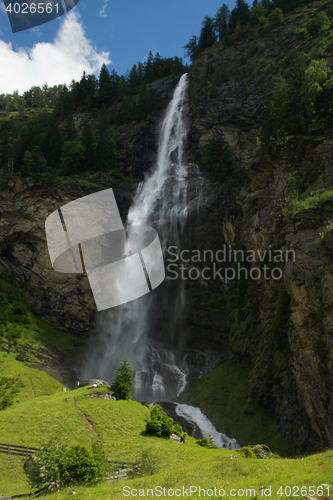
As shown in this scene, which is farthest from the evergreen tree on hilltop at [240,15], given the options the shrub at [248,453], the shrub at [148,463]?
the shrub at [148,463]

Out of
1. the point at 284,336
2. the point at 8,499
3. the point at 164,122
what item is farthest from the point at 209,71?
the point at 8,499

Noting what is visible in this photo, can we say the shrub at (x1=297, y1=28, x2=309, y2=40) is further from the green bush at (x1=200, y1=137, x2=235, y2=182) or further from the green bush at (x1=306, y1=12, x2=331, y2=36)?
the green bush at (x1=200, y1=137, x2=235, y2=182)

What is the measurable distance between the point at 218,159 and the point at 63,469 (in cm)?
5054

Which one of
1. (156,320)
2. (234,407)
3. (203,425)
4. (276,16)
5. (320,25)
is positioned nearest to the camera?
(203,425)

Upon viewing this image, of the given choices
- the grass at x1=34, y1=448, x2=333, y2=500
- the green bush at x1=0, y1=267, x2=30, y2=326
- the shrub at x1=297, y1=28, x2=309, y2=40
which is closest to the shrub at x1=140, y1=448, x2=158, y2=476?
the grass at x1=34, y1=448, x2=333, y2=500

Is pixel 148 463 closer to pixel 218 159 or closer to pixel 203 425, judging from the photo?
pixel 203 425

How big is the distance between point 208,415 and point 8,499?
24.2m

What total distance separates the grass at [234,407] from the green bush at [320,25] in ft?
172

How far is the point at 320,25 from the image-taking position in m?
51.7

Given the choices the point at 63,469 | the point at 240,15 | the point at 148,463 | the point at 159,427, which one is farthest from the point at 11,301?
the point at 240,15

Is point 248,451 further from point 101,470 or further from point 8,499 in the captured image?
point 8,499

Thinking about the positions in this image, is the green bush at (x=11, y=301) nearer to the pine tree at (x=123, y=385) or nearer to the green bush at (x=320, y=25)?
the pine tree at (x=123, y=385)

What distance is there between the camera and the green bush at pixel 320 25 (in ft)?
167

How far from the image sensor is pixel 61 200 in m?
56.0
